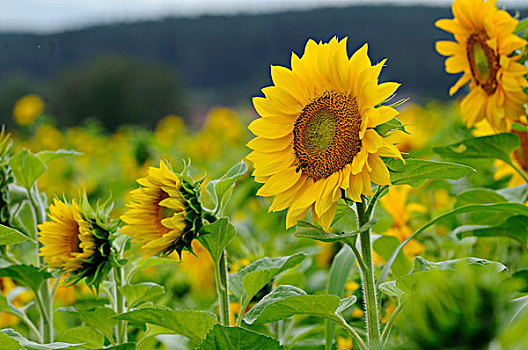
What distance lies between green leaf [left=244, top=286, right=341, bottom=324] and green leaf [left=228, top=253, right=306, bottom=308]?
0.34 feet

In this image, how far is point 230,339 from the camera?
0.50 metres

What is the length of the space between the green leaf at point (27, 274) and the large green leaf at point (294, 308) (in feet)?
1.11

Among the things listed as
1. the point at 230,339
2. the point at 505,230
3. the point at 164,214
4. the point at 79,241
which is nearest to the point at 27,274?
the point at 79,241

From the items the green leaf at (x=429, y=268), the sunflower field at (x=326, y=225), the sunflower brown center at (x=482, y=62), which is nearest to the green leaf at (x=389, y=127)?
the sunflower field at (x=326, y=225)

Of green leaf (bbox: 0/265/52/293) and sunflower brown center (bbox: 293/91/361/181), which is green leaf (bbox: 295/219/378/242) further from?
green leaf (bbox: 0/265/52/293)

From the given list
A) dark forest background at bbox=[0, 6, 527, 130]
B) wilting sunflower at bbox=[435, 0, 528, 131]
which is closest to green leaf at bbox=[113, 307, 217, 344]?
wilting sunflower at bbox=[435, 0, 528, 131]

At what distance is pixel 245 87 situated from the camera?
9367mm

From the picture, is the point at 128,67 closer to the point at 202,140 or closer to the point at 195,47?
Answer: the point at 195,47

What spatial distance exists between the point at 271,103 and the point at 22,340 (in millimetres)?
355

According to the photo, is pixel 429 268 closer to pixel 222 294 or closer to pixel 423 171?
pixel 423 171

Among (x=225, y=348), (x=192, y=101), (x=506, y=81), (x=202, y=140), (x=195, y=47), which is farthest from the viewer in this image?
(x=195, y=47)

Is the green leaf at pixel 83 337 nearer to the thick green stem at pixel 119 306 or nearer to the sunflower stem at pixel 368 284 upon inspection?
the thick green stem at pixel 119 306

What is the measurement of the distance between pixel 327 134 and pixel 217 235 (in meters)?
0.15

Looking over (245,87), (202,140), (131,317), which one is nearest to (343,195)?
(131,317)
